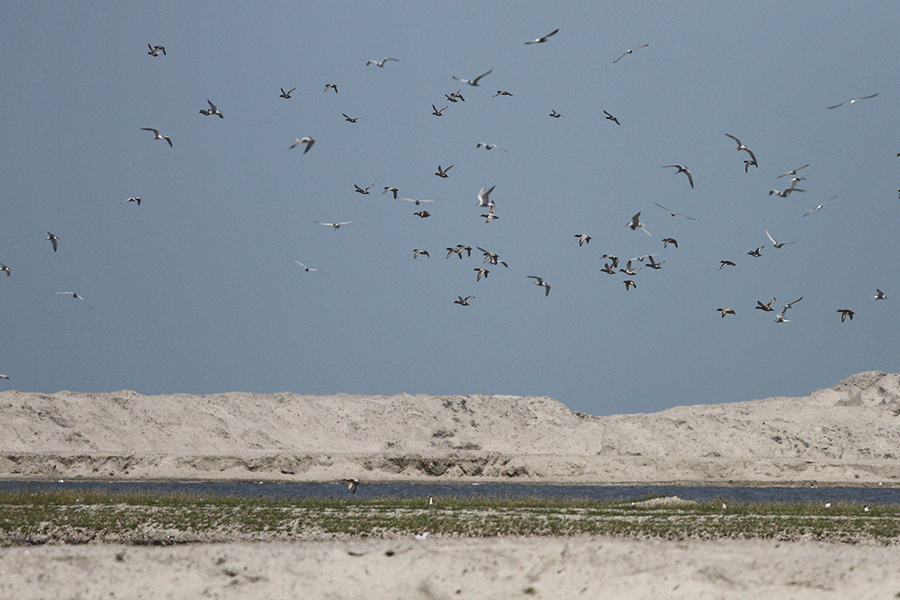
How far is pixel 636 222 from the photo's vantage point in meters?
32.4

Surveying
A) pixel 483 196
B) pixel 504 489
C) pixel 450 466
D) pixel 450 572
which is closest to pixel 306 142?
pixel 483 196

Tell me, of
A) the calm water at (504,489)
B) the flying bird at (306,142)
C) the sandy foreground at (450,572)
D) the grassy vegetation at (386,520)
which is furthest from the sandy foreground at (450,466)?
the flying bird at (306,142)

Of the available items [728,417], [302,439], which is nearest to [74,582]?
[302,439]

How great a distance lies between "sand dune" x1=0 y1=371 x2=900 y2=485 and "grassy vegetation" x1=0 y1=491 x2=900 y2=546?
36453 millimetres

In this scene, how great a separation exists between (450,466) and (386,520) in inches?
1782

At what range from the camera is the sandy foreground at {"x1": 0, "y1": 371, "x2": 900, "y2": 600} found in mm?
22984

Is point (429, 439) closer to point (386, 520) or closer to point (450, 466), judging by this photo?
point (450, 466)

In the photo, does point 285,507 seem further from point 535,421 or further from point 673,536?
point 535,421

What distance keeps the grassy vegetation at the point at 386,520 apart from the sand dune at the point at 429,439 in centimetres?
3645

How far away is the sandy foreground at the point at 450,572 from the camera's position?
2241 centimetres

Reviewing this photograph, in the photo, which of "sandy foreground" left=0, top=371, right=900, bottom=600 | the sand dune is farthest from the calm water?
the sand dune

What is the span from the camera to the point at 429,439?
3519 inches

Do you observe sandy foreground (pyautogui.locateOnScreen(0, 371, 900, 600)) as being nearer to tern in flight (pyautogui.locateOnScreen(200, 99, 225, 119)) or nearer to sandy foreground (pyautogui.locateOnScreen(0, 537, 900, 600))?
sandy foreground (pyautogui.locateOnScreen(0, 537, 900, 600))

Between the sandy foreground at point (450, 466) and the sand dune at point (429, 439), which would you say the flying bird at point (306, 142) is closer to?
the sandy foreground at point (450, 466)
